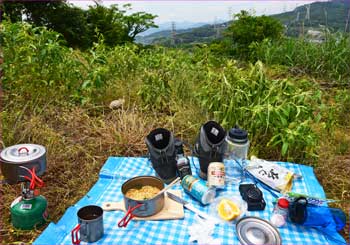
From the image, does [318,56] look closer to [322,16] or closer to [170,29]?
[322,16]

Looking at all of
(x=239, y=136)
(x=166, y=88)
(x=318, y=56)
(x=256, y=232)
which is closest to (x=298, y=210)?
(x=256, y=232)

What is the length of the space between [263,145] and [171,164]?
853mm

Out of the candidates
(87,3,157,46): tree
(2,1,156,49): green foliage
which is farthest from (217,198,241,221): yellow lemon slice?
(87,3,157,46): tree

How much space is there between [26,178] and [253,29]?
4998mm

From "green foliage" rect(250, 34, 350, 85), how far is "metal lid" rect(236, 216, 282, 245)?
2.83 m

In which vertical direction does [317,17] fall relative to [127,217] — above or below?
above

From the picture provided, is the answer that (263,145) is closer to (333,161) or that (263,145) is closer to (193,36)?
(333,161)

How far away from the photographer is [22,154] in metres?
1.52

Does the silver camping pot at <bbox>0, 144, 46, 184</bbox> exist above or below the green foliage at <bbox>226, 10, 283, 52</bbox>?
below

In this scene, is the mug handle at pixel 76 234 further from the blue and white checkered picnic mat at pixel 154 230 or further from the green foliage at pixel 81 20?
the green foliage at pixel 81 20

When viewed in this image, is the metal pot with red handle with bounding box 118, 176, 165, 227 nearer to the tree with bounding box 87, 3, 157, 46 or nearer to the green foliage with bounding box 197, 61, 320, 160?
the green foliage with bounding box 197, 61, 320, 160

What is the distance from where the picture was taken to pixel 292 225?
149 centimetres

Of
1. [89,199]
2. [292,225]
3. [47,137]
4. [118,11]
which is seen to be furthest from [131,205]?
[118,11]

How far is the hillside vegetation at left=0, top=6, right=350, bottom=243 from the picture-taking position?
2.06 m
